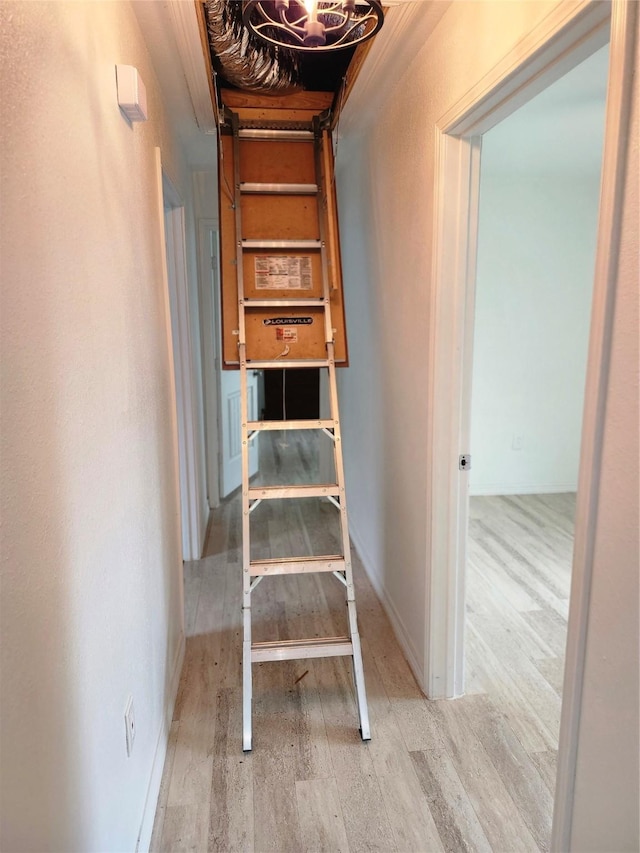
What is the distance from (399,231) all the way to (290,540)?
2.10m

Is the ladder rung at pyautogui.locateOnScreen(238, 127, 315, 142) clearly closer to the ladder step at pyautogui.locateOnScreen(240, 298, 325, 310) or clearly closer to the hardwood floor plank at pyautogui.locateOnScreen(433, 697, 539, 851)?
the ladder step at pyautogui.locateOnScreen(240, 298, 325, 310)

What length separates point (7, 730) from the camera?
0.70m

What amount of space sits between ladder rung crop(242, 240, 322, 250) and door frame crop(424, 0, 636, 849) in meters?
0.77

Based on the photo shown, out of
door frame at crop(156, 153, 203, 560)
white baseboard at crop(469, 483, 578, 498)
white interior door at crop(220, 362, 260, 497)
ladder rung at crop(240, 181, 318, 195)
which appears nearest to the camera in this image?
ladder rung at crop(240, 181, 318, 195)

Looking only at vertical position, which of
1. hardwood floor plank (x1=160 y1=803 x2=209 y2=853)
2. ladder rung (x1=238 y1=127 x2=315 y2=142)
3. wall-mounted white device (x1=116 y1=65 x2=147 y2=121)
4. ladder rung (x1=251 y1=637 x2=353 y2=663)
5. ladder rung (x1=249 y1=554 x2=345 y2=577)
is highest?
ladder rung (x1=238 y1=127 x2=315 y2=142)

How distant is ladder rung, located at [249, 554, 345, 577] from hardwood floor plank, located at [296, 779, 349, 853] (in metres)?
0.67

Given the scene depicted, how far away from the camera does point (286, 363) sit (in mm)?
2283

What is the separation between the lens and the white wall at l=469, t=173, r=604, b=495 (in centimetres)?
390

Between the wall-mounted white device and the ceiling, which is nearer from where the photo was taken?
the wall-mounted white device

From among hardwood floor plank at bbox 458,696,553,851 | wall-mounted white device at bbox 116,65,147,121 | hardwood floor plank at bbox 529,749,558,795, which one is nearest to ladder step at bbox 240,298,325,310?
wall-mounted white device at bbox 116,65,147,121

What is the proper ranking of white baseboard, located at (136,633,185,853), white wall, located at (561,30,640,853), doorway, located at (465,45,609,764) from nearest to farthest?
1. white wall, located at (561,30,640,853)
2. white baseboard, located at (136,633,185,853)
3. doorway, located at (465,45,609,764)

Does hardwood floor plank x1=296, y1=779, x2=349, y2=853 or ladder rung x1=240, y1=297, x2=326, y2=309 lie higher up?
ladder rung x1=240, y1=297, x2=326, y2=309

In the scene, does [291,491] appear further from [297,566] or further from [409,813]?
[409,813]

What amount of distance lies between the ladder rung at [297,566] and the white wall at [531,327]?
2.44m
